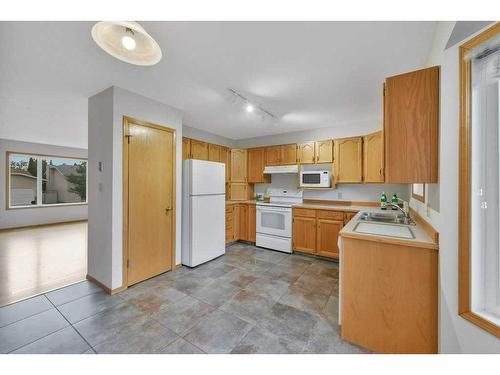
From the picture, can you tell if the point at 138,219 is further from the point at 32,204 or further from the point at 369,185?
the point at 32,204

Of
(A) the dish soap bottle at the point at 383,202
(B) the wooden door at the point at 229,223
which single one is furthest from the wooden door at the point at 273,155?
(A) the dish soap bottle at the point at 383,202

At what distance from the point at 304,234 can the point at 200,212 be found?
1.90 metres

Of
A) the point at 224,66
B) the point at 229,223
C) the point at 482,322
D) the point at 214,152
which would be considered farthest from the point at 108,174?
the point at 482,322

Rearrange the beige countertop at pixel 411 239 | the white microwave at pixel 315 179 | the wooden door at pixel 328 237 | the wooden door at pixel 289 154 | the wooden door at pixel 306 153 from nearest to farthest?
1. the beige countertop at pixel 411 239
2. the wooden door at pixel 328 237
3. the white microwave at pixel 315 179
4. the wooden door at pixel 306 153
5. the wooden door at pixel 289 154

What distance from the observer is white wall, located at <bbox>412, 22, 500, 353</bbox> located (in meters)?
1.10

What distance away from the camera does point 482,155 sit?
1037 millimetres

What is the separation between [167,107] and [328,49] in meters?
2.21

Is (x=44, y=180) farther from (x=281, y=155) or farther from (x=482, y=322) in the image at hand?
(x=482, y=322)

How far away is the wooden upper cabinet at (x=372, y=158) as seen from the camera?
3309 millimetres

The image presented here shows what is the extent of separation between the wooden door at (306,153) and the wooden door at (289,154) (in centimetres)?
9

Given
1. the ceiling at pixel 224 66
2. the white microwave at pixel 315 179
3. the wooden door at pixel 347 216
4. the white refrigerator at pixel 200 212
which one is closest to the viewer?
the ceiling at pixel 224 66

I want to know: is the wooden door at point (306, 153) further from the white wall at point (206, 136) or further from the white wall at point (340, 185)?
the white wall at point (206, 136)

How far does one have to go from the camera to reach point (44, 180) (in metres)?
6.11

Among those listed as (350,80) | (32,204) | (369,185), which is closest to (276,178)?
(369,185)
